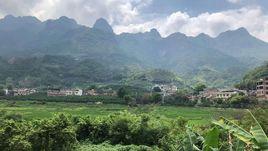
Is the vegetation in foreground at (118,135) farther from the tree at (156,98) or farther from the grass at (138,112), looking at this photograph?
the tree at (156,98)

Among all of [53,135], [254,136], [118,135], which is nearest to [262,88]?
[118,135]

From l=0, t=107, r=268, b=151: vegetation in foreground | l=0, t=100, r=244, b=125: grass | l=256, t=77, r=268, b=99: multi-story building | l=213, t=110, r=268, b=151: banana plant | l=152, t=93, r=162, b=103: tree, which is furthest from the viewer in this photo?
l=152, t=93, r=162, b=103: tree

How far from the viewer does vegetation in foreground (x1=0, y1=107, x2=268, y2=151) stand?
7922 millimetres

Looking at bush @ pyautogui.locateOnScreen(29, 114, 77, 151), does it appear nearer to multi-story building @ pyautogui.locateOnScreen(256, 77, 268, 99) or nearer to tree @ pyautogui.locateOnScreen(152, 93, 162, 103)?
tree @ pyautogui.locateOnScreen(152, 93, 162, 103)

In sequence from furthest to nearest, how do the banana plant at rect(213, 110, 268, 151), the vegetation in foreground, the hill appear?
the hill → the vegetation in foreground → the banana plant at rect(213, 110, 268, 151)

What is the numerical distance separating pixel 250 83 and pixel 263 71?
8066 mm

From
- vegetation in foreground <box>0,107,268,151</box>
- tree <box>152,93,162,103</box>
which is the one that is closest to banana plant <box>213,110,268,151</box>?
vegetation in foreground <box>0,107,268,151</box>

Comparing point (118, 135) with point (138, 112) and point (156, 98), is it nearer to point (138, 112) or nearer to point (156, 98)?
point (138, 112)

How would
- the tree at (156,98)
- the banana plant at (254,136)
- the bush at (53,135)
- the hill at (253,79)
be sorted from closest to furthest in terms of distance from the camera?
the banana plant at (254,136) < the bush at (53,135) < the tree at (156,98) < the hill at (253,79)

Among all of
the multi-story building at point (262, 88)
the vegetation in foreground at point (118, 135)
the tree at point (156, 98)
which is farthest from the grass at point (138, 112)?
the multi-story building at point (262, 88)

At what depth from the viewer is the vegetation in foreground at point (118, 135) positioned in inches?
312

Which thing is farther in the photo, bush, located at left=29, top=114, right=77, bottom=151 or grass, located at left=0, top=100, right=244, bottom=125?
grass, located at left=0, top=100, right=244, bottom=125

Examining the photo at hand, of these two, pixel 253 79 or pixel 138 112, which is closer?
pixel 138 112

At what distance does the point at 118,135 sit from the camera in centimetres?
3080
